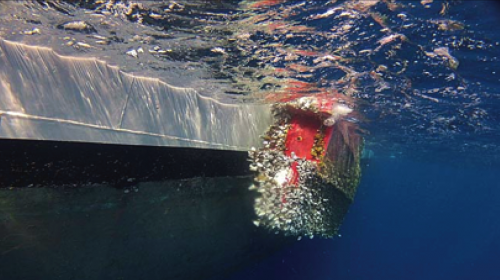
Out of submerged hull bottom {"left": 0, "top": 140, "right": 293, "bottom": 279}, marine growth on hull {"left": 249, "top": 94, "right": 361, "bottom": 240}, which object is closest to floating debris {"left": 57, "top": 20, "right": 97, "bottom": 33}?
submerged hull bottom {"left": 0, "top": 140, "right": 293, "bottom": 279}

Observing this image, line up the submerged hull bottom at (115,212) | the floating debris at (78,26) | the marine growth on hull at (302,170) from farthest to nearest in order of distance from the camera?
the marine growth on hull at (302,170) < the floating debris at (78,26) < the submerged hull bottom at (115,212)

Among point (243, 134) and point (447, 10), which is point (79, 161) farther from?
point (447, 10)

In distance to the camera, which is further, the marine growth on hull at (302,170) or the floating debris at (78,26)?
the marine growth on hull at (302,170)

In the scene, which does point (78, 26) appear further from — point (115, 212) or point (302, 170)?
point (302, 170)

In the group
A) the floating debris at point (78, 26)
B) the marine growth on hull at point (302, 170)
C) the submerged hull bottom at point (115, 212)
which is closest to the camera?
the submerged hull bottom at point (115, 212)

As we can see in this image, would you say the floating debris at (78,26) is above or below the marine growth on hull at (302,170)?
above

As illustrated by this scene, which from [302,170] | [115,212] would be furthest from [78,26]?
[302,170]

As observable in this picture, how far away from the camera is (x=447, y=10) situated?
18.3 ft

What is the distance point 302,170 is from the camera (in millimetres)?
9305

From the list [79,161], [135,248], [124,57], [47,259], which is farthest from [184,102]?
[47,259]

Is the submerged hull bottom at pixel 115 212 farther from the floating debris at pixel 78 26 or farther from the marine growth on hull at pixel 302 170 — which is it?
the floating debris at pixel 78 26

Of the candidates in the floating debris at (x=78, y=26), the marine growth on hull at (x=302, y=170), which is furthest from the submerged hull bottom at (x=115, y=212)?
the floating debris at (x=78, y=26)

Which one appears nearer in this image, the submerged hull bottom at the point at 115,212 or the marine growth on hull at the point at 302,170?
the submerged hull bottom at the point at 115,212

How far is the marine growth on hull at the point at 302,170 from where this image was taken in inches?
366
